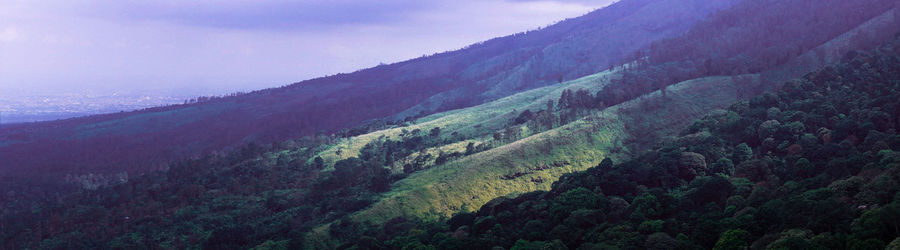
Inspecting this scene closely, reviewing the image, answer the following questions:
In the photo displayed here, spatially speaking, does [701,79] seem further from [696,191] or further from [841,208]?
[841,208]

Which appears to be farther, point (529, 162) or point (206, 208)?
point (206, 208)

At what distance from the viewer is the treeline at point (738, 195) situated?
47.6 m

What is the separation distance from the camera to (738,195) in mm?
63219

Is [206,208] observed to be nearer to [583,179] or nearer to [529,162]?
[529,162]

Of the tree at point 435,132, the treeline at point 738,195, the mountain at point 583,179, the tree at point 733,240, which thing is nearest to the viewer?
the tree at point 733,240

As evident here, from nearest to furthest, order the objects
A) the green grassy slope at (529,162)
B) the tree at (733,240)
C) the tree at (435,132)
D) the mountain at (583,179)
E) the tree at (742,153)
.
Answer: the tree at (733,240) < the mountain at (583,179) < the tree at (742,153) < the green grassy slope at (529,162) < the tree at (435,132)

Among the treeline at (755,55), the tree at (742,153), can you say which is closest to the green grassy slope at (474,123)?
the treeline at (755,55)

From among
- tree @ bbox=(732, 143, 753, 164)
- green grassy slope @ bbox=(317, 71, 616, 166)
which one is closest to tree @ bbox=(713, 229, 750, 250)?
tree @ bbox=(732, 143, 753, 164)

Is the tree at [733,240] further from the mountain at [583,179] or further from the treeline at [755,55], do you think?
the treeline at [755,55]

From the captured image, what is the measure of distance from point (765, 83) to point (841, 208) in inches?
4082

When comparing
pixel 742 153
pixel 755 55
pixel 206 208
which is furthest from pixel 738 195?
pixel 755 55

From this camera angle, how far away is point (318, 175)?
409 feet

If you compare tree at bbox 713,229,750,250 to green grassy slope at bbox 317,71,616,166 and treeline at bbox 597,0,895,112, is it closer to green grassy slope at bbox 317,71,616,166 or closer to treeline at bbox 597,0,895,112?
green grassy slope at bbox 317,71,616,166

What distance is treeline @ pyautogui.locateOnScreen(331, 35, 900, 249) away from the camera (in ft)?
156
